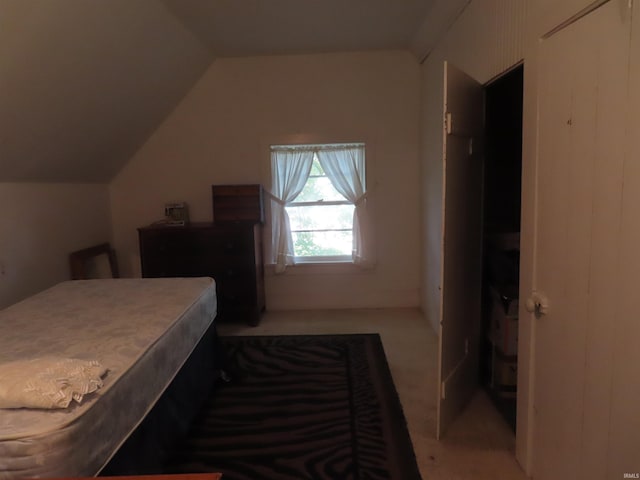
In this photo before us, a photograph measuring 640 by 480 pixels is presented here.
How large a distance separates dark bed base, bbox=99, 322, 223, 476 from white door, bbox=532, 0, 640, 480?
1684 millimetres

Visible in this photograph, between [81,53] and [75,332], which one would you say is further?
[81,53]

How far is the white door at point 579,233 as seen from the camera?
131cm

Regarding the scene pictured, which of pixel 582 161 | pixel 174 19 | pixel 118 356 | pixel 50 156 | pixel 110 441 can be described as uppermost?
pixel 174 19

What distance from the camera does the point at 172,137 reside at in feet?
14.0

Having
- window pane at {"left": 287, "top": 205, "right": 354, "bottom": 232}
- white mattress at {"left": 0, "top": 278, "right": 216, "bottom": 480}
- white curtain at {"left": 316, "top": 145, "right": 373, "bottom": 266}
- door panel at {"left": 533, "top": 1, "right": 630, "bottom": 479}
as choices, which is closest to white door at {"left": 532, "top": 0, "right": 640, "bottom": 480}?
door panel at {"left": 533, "top": 1, "right": 630, "bottom": 479}

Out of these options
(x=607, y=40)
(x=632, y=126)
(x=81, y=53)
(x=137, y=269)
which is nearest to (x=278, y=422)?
(x=632, y=126)

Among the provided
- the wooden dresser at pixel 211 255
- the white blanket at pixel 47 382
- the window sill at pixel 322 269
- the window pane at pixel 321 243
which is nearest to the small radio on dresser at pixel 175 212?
the wooden dresser at pixel 211 255

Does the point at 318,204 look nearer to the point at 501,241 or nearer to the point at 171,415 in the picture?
the point at 501,241

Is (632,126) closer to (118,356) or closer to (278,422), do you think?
(118,356)

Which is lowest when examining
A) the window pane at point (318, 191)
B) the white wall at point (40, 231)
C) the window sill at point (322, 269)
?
the window sill at point (322, 269)

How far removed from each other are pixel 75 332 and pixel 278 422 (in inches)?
46.5

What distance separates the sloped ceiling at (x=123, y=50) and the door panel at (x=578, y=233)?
4.85ft

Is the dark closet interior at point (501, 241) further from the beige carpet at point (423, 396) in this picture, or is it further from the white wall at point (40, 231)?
the white wall at point (40, 231)

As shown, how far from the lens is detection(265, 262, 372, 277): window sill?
4363mm
